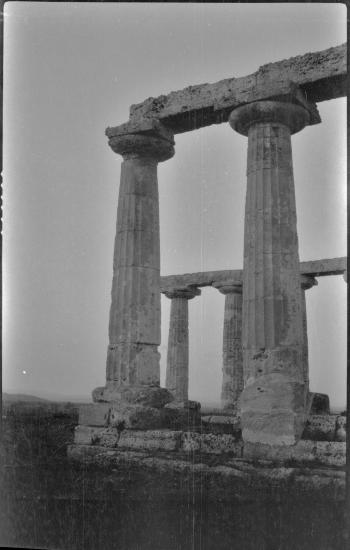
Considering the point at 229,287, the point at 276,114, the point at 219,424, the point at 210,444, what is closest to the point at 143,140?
the point at 276,114

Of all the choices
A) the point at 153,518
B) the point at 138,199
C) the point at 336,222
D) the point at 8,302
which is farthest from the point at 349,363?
the point at 138,199

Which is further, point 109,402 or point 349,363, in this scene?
point 109,402

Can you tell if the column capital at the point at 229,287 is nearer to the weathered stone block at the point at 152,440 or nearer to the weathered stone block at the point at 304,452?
the weathered stone block at the point at 152,440

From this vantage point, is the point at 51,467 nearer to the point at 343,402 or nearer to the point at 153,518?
the point at 153,518

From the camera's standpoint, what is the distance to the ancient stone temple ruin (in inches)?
542

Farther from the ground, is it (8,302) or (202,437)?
(8,302)

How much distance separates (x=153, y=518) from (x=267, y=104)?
30.3 ft

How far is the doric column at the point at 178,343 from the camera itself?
31297 mm

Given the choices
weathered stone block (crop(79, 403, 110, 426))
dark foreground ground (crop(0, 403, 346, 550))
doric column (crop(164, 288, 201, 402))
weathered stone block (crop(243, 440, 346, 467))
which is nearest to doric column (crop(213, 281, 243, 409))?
doric column (crop(164, 288, 201, 402))

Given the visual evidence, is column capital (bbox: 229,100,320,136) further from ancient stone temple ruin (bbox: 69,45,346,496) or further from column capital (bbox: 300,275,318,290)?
column capital (bbox: 300,275,318,290)

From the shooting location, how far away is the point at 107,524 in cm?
1059

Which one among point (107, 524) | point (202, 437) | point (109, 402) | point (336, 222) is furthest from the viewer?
point (109, 402)

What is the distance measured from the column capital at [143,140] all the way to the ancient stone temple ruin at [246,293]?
31mm

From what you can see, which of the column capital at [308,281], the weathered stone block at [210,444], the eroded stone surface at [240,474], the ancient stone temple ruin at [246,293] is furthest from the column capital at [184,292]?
the eroded stone surface at [240,474]
